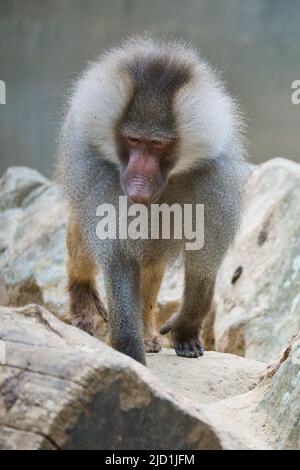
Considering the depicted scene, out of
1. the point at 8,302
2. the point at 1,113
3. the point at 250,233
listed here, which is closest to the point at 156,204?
the point at 250,233

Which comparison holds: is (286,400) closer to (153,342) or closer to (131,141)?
(131,141)

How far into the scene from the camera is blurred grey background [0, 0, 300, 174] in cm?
641

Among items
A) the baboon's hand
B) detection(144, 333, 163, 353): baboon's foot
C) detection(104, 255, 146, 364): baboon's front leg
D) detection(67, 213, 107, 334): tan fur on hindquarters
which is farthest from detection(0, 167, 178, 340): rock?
detection(104, 255, 146, 364): baboon's front leg

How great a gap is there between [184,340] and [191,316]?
125mm

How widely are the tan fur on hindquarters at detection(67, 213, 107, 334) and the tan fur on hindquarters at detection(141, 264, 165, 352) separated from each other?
24 centimetres

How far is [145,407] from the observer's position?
6.17 ft

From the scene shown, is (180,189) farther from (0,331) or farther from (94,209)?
(0,331)

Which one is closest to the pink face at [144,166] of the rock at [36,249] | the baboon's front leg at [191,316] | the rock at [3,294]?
the baboon's front leg at [191,316]

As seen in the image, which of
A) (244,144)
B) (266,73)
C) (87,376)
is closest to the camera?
(87,376)

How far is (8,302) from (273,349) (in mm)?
2054

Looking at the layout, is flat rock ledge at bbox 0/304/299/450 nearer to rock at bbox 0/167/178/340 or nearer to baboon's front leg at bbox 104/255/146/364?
baboon's front leg at bbox 104/255/146/364

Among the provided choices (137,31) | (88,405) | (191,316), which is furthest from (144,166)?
(137,31)

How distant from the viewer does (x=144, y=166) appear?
294cm

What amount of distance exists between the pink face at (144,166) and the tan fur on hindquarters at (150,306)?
902 mm
